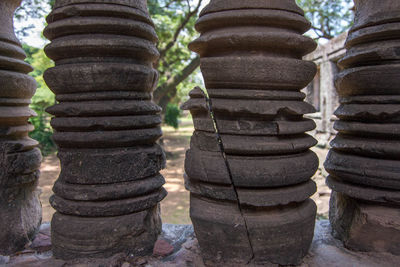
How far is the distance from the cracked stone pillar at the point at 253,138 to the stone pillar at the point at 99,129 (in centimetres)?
30

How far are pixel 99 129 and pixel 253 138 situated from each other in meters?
0.73

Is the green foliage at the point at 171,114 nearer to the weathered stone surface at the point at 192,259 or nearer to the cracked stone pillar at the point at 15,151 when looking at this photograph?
the cracked stone pillar at the point at 15,151

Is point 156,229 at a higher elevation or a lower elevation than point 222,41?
lower

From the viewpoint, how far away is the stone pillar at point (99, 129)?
1.58 m

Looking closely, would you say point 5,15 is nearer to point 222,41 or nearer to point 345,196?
point 222,41

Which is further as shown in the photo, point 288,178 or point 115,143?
point 115,143

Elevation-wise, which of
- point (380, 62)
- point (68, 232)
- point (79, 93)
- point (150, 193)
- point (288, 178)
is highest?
point (380, 62)

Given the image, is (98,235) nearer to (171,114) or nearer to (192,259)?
(192,259)

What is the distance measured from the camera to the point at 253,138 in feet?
4.89

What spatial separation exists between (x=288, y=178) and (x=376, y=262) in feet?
1.98

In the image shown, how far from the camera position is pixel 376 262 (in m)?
1.57

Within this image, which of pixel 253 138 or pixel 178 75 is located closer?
pixel 253 138

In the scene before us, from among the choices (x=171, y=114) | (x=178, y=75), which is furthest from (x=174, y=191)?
(x=171, y=114)

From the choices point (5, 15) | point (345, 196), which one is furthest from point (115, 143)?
point (345, 196)
